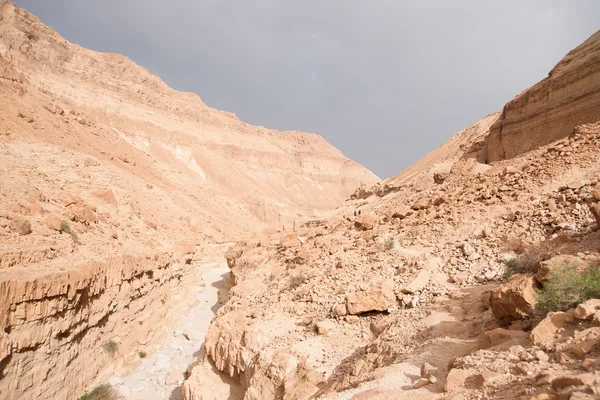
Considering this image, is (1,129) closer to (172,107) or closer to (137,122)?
(137,122)

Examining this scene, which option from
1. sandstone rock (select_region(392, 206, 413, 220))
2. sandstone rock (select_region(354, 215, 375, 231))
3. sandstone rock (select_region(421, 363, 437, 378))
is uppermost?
sandstone rock (select_region(392, 206, 413, 220))

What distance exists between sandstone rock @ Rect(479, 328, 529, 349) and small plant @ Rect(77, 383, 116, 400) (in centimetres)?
871

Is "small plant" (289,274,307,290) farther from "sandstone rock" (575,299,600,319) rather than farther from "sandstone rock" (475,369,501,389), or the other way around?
"sandstone rock" (575,299,600,319)

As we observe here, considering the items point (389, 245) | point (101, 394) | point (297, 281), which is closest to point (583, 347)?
point (389, 245)

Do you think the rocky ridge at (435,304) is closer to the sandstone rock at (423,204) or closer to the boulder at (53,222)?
the sandstone rock at (423,204)

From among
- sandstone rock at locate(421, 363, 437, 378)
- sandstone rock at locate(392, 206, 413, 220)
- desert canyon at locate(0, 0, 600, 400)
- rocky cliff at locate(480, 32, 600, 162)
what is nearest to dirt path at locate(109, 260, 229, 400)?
desert canyon at locate(0, 0, 600, 400)

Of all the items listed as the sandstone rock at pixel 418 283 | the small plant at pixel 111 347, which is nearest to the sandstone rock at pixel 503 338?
the sandstone rock at pixel 418 283

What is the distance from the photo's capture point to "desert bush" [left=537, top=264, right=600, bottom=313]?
3.24 metres

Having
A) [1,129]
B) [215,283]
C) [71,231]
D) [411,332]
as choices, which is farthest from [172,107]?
[411,332]

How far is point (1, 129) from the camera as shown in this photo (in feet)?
54.6

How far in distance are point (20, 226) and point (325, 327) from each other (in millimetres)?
7927

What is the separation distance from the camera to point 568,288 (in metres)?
3.31

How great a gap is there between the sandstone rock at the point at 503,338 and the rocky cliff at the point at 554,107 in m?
8.48

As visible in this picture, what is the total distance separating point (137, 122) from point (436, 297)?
48024mm
